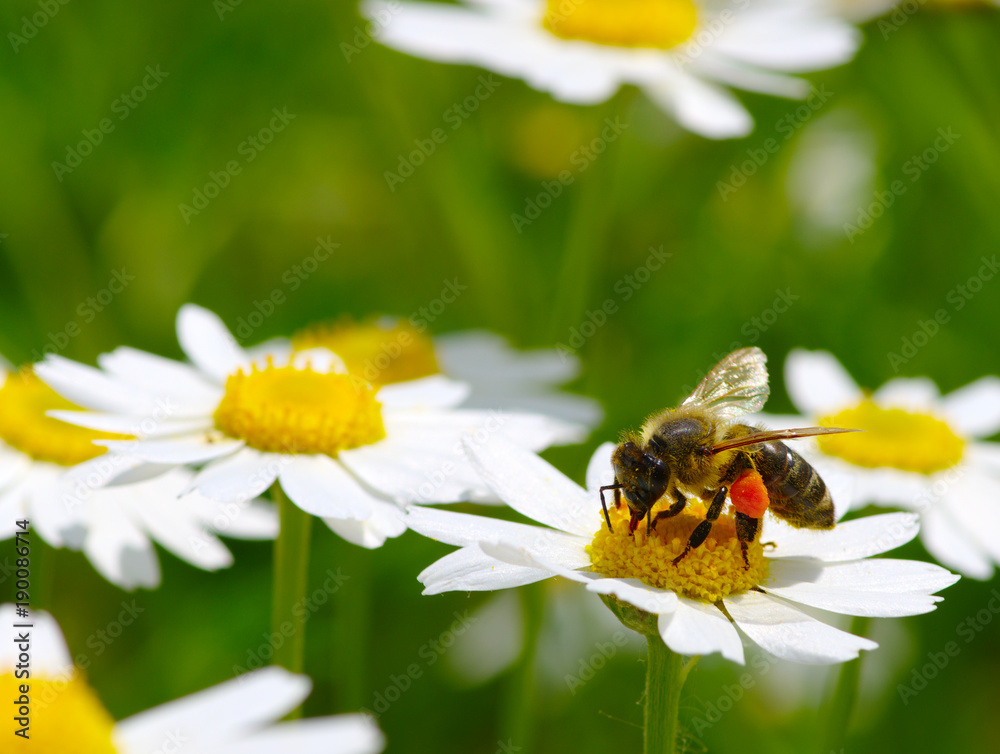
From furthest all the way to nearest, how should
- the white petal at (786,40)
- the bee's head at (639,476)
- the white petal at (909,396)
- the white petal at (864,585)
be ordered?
1. the white petal at (786,40)
2. the white petal at (909,396)
3. the bee's head at (639,476)
4. the white petal at (864,585)

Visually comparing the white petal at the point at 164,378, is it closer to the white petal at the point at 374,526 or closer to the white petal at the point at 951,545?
the white petal at the point at 374,526

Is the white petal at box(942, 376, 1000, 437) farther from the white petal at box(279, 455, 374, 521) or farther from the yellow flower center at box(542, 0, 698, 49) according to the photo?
the white petal at box(279, 455, 374, 521)

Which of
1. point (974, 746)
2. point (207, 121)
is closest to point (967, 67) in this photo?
point (974, 746)

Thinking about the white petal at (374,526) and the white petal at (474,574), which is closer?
the white petal at (474,574)

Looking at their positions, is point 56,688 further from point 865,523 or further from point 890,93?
point 890,93

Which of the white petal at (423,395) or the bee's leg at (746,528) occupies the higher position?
A: the white petal at (423,395)

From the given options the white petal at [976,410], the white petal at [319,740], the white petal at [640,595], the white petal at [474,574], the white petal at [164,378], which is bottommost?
the white petal at [319,740]

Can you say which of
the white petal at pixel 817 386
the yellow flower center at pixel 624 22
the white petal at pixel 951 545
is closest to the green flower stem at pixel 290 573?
the white petal at pixel 951 545
